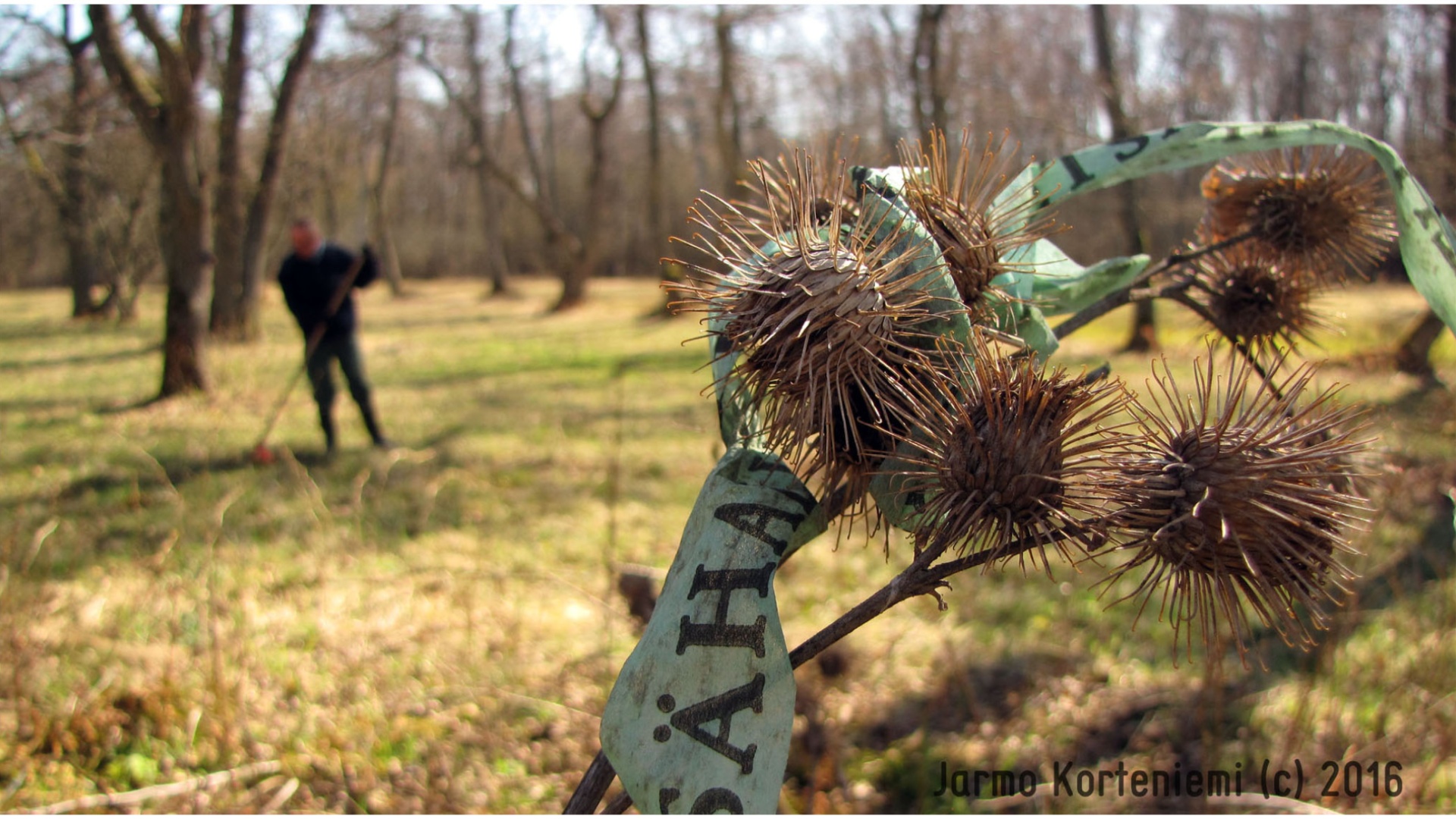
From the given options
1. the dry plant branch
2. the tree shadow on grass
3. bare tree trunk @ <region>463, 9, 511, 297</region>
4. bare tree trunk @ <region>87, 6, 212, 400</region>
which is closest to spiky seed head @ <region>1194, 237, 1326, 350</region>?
the dry plant branch

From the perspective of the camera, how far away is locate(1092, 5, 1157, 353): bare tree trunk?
38.6 feet

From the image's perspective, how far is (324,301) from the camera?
24.9 ft

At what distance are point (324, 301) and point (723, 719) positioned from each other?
25.3ft

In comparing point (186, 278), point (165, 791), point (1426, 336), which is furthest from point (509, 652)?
point (1426, 336)

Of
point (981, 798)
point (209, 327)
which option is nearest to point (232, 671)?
point (981, 798)

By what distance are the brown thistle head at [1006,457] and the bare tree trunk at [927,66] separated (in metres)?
13.3

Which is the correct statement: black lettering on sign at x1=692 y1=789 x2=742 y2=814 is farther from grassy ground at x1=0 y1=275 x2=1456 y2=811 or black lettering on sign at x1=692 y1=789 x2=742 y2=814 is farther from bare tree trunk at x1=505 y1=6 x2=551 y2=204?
bare tree trunk at x1=505 y1=6 x2=551 y2=204

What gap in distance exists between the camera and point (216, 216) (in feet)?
43.3

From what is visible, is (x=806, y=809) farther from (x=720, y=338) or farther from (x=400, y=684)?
(x=720, y=338)

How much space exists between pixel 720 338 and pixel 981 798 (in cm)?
306

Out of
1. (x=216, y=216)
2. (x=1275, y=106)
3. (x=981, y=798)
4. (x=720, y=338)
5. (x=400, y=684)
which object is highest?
(x=1275, y=106)

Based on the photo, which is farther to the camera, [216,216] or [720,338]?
[216,216]

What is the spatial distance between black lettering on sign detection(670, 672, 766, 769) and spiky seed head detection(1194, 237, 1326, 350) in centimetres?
73

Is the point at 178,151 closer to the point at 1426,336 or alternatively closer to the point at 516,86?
the point at 1426,336
